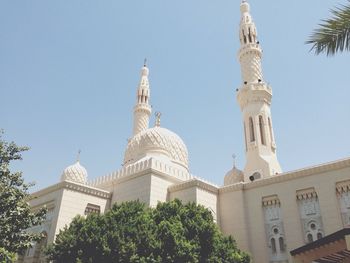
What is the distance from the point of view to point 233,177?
2075 centimetres

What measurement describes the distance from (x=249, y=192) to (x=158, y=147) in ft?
22.3

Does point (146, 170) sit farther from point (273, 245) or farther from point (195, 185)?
point (273, 245)

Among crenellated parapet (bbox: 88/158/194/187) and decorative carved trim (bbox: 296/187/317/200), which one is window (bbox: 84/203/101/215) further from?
decorative carved trim (bbox: 296/187/317/200)

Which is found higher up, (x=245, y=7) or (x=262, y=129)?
(x=245, y=7)

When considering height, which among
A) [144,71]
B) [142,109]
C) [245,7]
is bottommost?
[142,109]

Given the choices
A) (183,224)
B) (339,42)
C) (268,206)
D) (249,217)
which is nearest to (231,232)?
(249,217)

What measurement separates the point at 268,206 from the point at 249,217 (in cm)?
98

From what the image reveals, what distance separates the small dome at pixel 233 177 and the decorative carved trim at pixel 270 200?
16.9ft

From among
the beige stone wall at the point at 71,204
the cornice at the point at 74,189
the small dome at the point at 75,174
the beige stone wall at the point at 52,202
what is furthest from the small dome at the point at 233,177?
the beige stone wall at the point at 52,202

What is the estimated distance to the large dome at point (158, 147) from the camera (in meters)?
20.7

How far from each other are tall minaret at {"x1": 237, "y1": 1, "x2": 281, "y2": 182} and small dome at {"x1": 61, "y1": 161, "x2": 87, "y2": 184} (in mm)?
10112

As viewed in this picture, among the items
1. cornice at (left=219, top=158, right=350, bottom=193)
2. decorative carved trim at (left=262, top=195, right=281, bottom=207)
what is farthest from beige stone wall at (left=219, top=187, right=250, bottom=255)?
decorative carved trim at (left=262, top=195, right=281, bottom=207)

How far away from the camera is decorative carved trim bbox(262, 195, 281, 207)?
1498 cm

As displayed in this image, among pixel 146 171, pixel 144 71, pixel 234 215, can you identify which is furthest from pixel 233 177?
pixel 144 71
